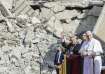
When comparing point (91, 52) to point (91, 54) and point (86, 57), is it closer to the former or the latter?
point (91, 54)

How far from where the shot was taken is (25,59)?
1633 centimetres

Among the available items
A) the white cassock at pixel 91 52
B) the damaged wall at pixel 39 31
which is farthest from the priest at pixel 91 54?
the damaged wall at pixel 39 31

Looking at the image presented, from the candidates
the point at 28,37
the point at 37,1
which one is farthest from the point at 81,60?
the point at 37,1

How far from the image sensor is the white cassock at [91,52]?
1115cm

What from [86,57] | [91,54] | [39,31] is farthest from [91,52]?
[39,31]

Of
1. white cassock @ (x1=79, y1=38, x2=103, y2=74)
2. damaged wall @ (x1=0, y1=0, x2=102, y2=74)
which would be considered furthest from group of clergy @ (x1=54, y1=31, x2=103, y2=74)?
damaged wall @ (x1=0, y1=0, x2=102, y2=74)

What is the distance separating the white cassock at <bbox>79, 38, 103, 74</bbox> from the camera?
11148mm

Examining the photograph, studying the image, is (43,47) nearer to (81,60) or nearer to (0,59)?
(0,59)

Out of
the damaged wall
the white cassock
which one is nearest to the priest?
the white cassock

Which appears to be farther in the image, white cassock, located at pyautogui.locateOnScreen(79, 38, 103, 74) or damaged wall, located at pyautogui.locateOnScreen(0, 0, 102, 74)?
damaged wall, located at pyautogui.locateOnScreen(0, 0, 102, 74)

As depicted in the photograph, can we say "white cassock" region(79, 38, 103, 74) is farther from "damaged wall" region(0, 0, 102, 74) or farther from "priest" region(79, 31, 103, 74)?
"damaged wall" region(0, 0, 102, 74)

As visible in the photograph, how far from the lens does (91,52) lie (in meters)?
11.2

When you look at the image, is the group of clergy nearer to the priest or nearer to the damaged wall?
the priest

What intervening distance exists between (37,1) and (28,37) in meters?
3.05
